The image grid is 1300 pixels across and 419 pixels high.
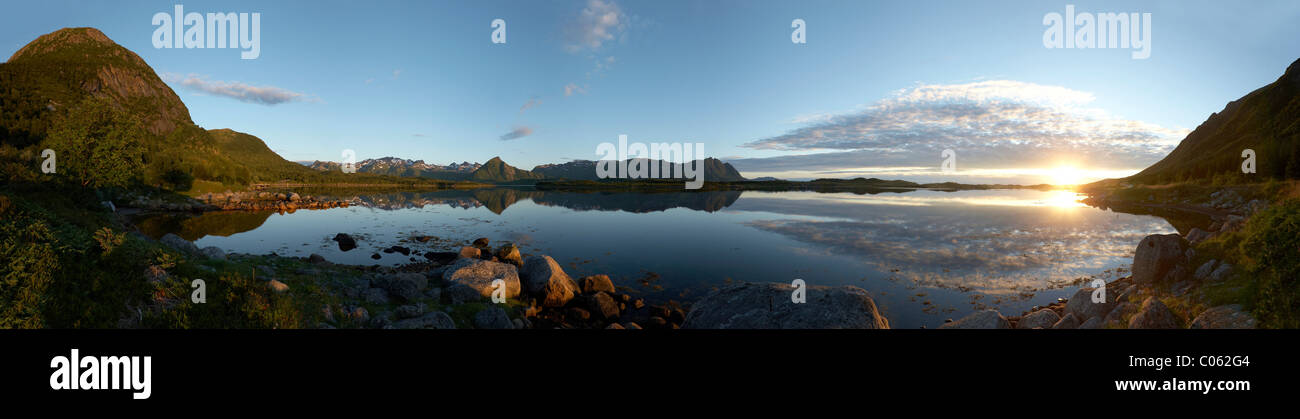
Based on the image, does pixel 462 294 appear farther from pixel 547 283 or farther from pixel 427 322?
pixel 427 322

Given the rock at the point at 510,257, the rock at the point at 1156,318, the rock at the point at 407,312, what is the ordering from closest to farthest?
the rock at the point at 1156,318
the rock at the point at 407,312
the rock at the point at 510,257

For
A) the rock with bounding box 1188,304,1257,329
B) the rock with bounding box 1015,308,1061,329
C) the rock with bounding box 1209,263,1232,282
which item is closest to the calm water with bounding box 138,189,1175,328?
the rock with bounding box 1015,308,1061,329

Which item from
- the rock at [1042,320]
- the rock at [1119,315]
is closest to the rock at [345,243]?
the rock at [1042,320]

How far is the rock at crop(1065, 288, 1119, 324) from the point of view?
13.1m

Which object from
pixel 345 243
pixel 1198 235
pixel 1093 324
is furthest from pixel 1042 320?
pixel 345 243

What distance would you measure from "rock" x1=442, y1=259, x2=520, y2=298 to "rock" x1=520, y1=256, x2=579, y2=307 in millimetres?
820

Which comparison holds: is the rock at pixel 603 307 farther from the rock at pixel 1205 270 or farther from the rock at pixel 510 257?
the rock at pixel 1205 270

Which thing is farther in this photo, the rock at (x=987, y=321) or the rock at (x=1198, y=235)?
the rock at (x=1198, y=235)

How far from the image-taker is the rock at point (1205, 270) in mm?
12516

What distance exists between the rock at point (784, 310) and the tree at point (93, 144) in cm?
4559

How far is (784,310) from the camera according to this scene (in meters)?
12.7

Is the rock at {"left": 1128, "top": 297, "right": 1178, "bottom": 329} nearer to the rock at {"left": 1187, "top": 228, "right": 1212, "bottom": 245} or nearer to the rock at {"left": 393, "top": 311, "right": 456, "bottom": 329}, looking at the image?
the rock at {"left": 1187, "top": 228, "right": 1212, "bottom": 245}
